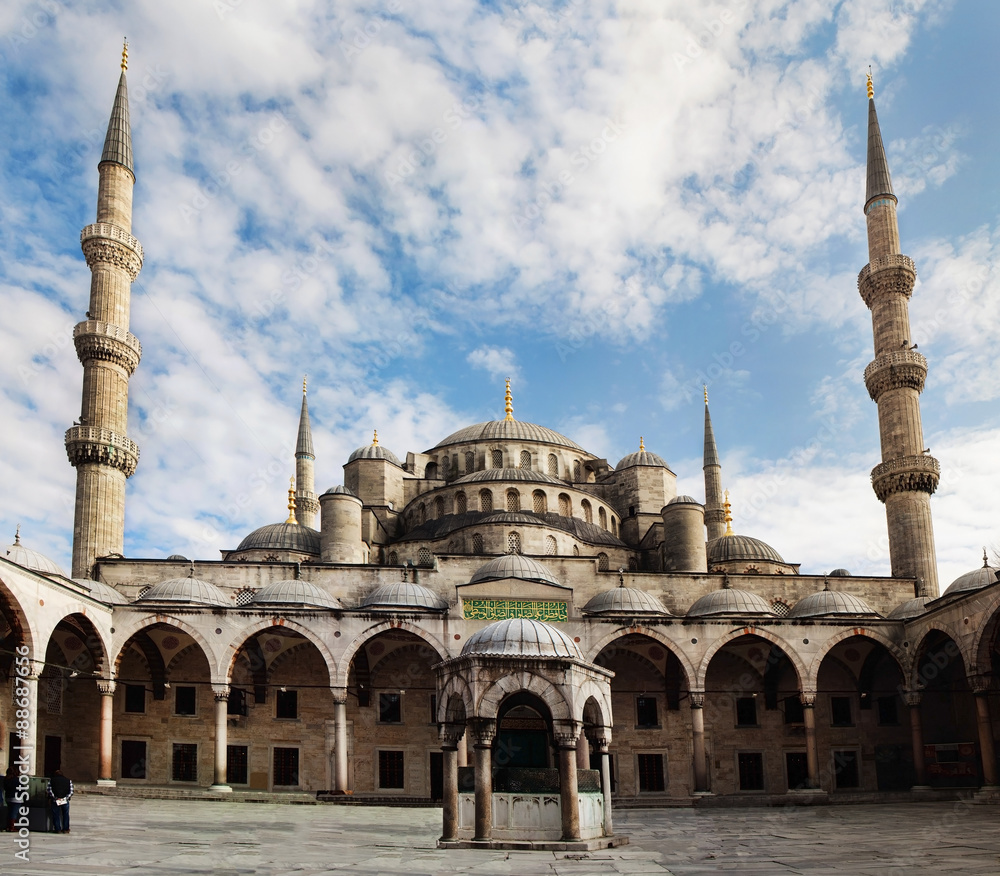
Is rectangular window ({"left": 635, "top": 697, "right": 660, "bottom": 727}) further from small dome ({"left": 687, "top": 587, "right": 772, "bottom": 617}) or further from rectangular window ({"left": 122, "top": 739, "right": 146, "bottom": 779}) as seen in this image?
rectangular window ({"left": 122, "top": 739, "right": 146, "bottom": 779})

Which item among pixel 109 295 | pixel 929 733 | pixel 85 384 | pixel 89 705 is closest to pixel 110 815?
pixel 89 705

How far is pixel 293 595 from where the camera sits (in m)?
21.5

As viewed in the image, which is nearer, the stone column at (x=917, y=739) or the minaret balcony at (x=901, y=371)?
the stone column at (x=917, y=739)

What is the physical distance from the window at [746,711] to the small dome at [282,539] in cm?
1205

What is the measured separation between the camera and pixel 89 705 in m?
22.0

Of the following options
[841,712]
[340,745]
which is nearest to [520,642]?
[340,745]

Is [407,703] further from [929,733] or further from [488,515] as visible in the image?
[929,733]

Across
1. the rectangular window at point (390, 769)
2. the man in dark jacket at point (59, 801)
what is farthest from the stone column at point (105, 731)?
the man in dark jacket at point (59, 801)

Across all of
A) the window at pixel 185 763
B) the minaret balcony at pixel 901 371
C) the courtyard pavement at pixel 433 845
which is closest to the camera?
the courtyard pavement at pixel 433 845

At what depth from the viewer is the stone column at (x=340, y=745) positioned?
65.5 ft

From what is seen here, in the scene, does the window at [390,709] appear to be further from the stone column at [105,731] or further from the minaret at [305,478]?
the minaret at [305,478]

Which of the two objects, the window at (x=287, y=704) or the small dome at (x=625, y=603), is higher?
the small dome at (x=625, y=603)

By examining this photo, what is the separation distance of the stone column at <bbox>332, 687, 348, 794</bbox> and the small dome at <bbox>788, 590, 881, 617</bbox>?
33.7ft

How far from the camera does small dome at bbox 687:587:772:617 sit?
22.4 m
